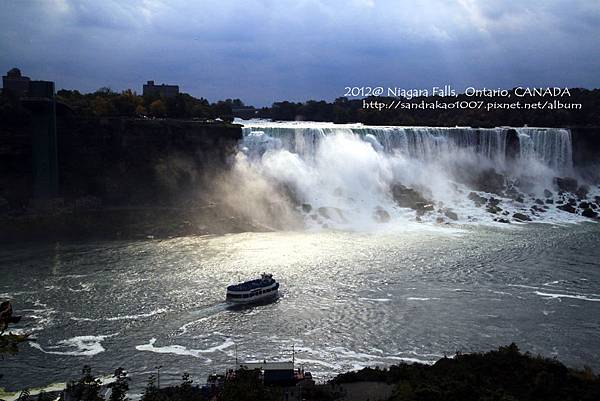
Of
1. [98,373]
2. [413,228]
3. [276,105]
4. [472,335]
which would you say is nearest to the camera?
[98,373]

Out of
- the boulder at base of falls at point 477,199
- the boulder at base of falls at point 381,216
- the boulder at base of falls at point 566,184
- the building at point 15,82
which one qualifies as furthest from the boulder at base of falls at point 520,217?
the building at point 15,82

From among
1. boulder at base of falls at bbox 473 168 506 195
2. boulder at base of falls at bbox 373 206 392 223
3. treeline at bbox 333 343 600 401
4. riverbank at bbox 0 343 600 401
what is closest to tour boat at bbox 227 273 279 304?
riverbank at bbox 0 343 600 401

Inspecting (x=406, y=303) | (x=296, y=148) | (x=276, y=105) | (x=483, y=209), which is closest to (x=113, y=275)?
(x=406, y=303)

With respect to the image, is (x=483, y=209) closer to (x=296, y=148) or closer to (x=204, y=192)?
(x=296, y=148)

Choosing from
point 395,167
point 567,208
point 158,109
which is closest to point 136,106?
point 158,109

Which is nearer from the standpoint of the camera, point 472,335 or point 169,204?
point 472,335

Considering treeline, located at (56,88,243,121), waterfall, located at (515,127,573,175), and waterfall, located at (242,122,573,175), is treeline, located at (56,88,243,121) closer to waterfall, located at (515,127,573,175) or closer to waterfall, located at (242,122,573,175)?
waterfall, located at (242,122,573,175)

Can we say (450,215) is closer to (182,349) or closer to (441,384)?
(182,349)
